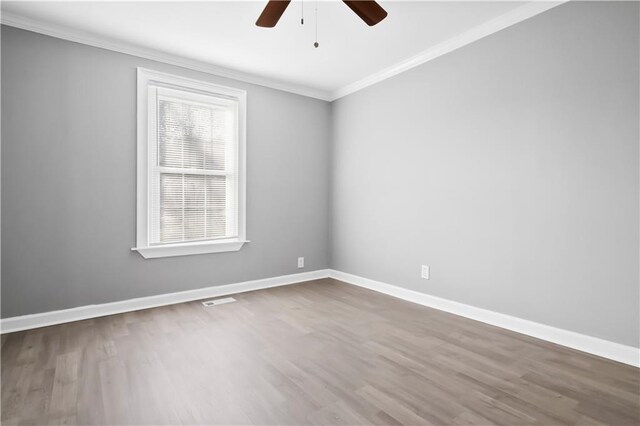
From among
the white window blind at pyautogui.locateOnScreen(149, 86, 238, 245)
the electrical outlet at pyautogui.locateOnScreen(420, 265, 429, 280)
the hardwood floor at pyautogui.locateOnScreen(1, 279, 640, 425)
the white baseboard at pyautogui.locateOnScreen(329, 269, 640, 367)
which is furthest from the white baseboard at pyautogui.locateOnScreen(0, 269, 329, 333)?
the electrical outlet at pyautogui.locateOnScreen(420, 265, 429, 280)

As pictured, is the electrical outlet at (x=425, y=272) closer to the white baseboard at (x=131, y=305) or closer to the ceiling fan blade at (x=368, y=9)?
the white baseboard at (x=131, y=305)

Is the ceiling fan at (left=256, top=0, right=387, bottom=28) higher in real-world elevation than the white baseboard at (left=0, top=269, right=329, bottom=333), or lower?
higher

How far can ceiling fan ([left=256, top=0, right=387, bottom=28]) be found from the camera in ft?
6.37

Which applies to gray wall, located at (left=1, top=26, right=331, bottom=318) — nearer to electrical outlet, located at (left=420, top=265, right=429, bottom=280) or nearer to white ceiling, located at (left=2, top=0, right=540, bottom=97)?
white ceiling, located at (left=2, top=0, right=540, bottom=97)

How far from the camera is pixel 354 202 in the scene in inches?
174

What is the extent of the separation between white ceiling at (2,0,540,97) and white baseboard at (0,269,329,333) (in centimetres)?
254

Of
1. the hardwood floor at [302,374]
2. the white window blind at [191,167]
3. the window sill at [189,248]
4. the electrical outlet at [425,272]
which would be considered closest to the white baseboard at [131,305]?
the hardwood floor at [302,374]

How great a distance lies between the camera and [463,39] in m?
3.08

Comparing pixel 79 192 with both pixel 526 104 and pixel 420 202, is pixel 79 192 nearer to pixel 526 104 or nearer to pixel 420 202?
pixel 420 202

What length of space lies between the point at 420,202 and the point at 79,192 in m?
3.35

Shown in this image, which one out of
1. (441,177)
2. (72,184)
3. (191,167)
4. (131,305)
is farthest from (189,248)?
(441,177)

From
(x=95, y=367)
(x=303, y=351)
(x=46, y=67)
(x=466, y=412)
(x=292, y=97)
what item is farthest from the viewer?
(x=292, y=97)

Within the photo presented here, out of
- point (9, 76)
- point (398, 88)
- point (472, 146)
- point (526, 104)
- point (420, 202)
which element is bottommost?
point (420, 202)

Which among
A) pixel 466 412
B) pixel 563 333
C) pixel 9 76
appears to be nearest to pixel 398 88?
pixel 563 333
